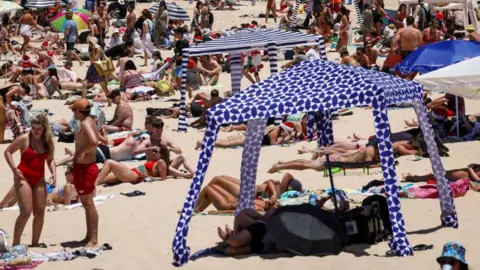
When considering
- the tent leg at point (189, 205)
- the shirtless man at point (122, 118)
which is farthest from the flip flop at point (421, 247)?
the shirtless man at point (122, 118)

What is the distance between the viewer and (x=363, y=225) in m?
9.34

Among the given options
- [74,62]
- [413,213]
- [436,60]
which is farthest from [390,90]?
[74,62]

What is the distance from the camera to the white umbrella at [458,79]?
12688 mm

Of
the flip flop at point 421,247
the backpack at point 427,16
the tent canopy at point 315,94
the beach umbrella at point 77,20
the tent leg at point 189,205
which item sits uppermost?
the tent canopy at point 315,94

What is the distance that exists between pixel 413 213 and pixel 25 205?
3556 mm

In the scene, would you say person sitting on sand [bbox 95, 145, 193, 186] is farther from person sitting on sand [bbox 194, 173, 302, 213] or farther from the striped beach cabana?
the striped beach cabana

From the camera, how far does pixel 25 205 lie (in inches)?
378

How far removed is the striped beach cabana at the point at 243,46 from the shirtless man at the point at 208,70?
2.58m

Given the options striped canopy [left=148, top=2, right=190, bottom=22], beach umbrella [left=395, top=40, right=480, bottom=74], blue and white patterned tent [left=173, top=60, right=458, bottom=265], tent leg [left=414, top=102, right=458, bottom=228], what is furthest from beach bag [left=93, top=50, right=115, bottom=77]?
tent leg [left=414, top=102, right=458, bottom=228]

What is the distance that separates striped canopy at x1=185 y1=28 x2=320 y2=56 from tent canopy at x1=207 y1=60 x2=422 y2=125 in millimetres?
7808

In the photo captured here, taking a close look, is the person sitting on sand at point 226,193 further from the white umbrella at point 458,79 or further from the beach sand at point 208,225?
the white umbrella at point 458,79

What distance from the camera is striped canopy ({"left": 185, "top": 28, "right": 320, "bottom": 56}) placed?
57.3ft

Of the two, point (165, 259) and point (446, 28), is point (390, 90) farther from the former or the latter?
point (446, 28)

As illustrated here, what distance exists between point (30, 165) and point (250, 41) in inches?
338
